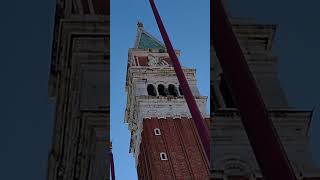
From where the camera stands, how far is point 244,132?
7574mm

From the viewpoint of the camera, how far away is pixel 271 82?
7961 mm

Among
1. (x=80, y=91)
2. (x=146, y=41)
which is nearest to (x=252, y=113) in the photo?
(x=80, y=91)

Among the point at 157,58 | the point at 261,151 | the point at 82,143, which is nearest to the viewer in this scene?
the point at 261,151

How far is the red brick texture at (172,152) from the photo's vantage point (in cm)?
4300

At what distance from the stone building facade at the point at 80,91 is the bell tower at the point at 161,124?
105 ft

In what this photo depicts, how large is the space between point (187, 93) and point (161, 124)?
39.6 meters

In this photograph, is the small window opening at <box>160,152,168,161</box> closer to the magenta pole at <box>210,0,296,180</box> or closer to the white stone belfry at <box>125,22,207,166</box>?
the white stone belfry at <box>125,22,207,166</box>

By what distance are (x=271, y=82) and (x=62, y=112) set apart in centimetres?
288

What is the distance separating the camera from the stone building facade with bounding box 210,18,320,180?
7293 mm

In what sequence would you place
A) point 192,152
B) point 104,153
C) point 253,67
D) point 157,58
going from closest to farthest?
point 104,153, point 253,67, point 192,152, point 157,58

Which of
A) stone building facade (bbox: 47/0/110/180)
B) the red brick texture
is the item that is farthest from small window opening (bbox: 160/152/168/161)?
stone building facade (bbox: 47/0/110/180)

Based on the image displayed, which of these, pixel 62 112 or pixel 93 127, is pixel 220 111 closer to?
pixel 93 127

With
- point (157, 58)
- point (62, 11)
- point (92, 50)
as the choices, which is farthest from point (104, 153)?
point (157, 58)

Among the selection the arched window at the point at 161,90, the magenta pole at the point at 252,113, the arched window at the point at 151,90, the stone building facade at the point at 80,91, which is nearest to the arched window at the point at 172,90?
the arched window at the point at 161,90
